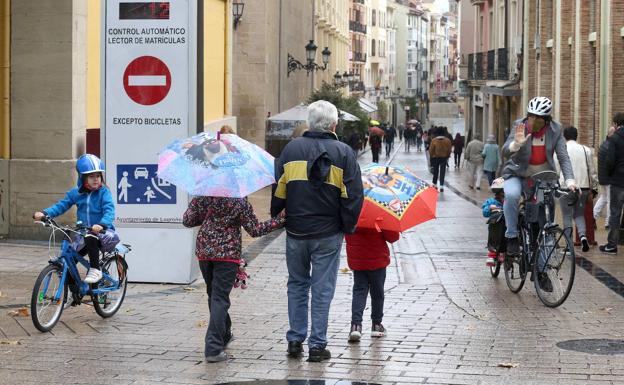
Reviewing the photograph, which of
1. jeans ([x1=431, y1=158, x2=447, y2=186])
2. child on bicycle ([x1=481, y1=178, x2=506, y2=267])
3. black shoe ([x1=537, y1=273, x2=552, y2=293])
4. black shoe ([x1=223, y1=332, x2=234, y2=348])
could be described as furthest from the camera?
jeans ([x1=431, y1=158, x2=447, y2=186])

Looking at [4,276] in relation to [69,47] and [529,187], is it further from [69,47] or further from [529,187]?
[529,187]

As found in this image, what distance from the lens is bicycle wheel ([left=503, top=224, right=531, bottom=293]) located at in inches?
456

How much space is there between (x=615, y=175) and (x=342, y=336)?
698cm

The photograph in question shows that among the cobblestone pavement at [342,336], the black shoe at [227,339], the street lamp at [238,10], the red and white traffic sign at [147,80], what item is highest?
the street lamp at [238,10]

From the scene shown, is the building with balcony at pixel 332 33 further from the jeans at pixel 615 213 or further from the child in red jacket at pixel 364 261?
the child in red jacket at pixel 364 261

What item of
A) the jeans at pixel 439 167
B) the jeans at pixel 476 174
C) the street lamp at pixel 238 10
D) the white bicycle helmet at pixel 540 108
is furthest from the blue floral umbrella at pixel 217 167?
the street lamp at pixel 238 10

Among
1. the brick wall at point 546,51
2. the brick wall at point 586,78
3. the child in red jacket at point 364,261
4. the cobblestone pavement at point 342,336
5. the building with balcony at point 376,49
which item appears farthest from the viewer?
the building with balcony at point 376,49

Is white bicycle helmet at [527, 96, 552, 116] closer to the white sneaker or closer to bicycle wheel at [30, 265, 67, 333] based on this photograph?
the white sneaker

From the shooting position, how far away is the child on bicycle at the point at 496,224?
41.2ft

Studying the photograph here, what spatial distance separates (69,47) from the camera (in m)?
15.6

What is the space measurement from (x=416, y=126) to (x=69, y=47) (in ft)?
214

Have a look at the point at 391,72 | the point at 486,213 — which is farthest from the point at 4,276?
the point at 391,72

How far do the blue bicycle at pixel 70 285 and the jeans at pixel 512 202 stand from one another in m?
3.69

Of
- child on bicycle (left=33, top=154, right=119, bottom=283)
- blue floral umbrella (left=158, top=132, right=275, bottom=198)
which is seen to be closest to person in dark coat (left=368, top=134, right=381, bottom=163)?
child on bicycle (left=33, top=154, right=119, bottom=283)
